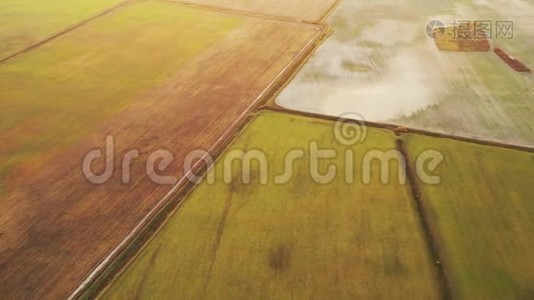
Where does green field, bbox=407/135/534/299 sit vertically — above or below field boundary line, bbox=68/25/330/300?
below

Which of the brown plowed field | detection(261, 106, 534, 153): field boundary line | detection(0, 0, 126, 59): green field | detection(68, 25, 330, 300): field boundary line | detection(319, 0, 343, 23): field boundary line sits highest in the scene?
detection(0, 0, 126, 59): green field

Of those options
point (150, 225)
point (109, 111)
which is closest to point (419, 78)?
point (109, 111)

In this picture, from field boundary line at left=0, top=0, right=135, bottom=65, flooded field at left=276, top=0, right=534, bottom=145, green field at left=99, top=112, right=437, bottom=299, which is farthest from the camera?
field boundary line at left=0, top=0, right=135, bottom=65

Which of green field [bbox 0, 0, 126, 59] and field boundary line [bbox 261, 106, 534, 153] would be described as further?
green field [bbox 0, 0, 126, 59]

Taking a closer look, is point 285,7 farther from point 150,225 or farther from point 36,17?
point 150,225

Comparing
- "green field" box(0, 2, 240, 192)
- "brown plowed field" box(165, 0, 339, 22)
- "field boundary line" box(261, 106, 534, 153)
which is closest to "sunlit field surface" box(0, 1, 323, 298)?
"green field" box(0, 2, 240, 192)

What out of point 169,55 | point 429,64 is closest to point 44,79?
point 169,55

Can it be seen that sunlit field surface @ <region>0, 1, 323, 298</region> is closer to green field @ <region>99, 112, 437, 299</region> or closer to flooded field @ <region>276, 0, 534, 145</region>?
green field @ <region>99, 112, 437, 299</region>
